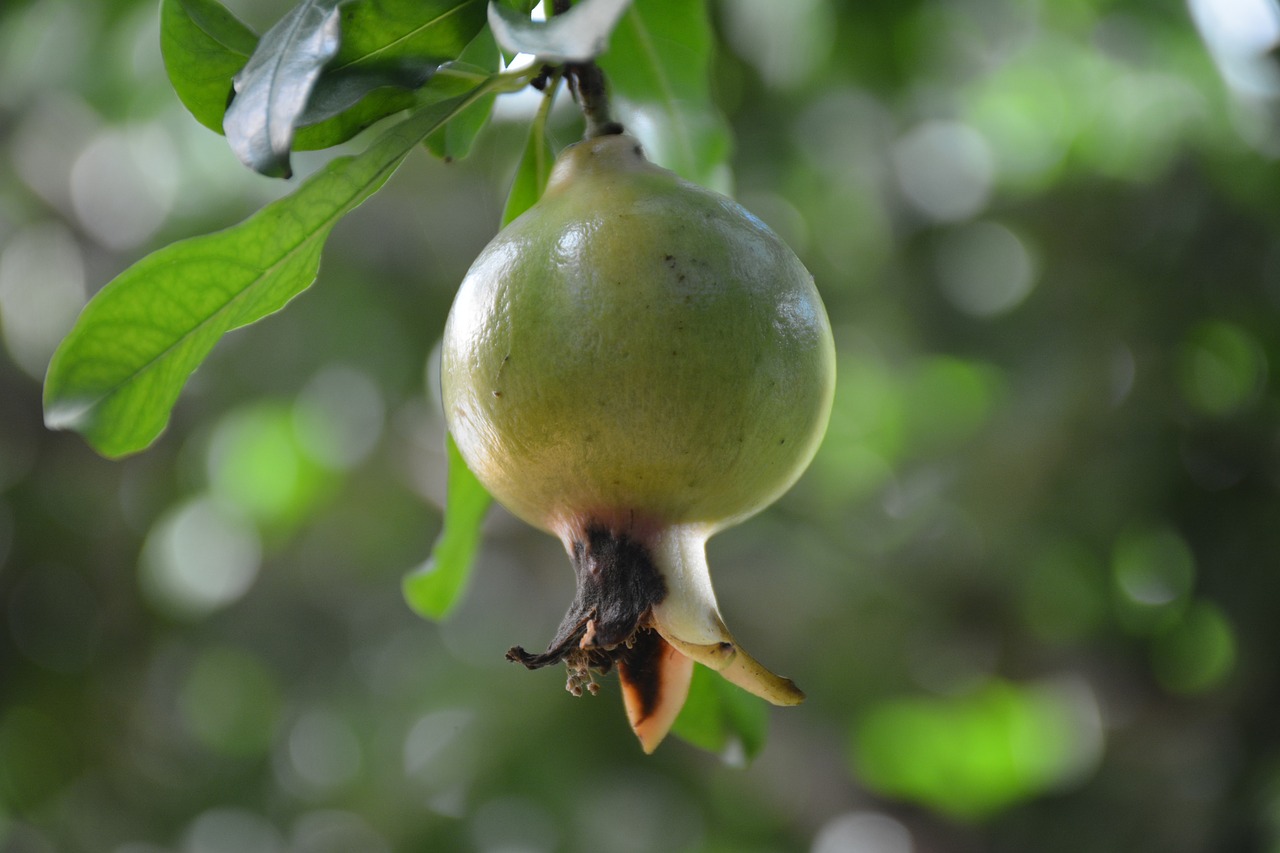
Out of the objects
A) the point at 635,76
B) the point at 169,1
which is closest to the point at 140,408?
the point at 169,1

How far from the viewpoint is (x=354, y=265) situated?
3170 mm

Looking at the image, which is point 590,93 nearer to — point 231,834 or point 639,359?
point 639,359

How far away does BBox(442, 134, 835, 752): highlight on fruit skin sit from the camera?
27.6 inches

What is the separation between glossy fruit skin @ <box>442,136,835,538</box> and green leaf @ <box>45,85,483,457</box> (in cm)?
15

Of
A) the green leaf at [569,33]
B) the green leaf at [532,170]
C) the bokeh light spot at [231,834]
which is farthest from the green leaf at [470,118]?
the bokeh light spot at [231,834]

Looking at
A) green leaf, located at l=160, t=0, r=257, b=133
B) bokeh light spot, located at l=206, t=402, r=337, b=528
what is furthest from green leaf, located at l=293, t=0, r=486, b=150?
bokeh light spot, located at l=206, t=402, r=337, b=528

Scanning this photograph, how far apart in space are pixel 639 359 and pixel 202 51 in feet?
1.61

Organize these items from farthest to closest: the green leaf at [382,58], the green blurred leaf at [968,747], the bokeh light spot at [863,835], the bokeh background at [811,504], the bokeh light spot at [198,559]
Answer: the bokeh light spot at [198,559], the green blurred leaf at [968,747], the bokeh light spot at [863,835], the bokeh background at [811,504], the green leaf at [382,58]

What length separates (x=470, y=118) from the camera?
1.02 metres

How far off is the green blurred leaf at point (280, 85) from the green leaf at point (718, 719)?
685 millimetres

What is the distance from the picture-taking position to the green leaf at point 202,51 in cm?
91

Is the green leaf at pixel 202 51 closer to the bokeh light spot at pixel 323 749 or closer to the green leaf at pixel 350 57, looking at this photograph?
the green leaf at pixel 350 57

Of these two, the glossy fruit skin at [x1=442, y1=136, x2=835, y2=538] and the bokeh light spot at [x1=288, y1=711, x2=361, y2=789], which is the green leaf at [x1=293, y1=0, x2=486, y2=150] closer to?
the glossy fruit skin at [x1=442, y1=136, x2=835, y2=538]

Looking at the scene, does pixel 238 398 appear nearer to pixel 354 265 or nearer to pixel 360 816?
pixel 354 265
